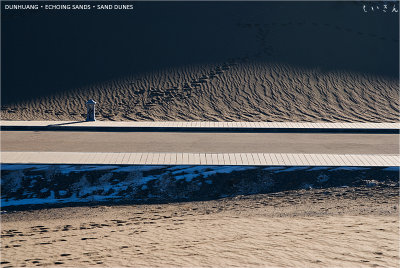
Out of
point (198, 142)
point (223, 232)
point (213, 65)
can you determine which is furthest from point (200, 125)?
point (223, 232)

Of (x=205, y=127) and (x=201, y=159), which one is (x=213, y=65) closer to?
(x=205, y=127)

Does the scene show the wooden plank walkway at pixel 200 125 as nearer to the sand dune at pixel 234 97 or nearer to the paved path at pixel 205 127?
the paved path at pixel 205 127

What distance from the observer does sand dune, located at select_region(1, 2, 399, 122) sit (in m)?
19.7

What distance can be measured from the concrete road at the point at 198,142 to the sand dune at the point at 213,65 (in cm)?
313

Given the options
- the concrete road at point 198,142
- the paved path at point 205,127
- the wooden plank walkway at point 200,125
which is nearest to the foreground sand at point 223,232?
the concrete road at point 198,142

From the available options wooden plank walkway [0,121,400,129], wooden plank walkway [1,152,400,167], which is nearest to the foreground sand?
wooden plank walkway [1,152,400,167]

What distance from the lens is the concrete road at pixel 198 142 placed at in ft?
42.4

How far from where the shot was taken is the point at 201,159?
1136 cm

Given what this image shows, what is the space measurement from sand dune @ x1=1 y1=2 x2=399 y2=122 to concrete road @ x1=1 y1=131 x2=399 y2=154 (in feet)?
10.3

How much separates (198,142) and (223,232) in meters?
6.59

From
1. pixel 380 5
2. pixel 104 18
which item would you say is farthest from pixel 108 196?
pixel 380 5

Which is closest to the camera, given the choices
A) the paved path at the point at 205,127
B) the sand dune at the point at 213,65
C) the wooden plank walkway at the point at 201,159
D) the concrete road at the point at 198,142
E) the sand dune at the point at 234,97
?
the wooden plank walkway at the point at 201,159

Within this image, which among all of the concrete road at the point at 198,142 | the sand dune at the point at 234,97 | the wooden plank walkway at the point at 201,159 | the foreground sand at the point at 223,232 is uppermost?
the sand dune at the point at 234,97

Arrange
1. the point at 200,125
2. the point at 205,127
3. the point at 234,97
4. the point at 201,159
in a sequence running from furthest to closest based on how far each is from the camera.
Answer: the point at 234,97 < the point at 200,125 < the point at 205,127 < the point at 201,159
